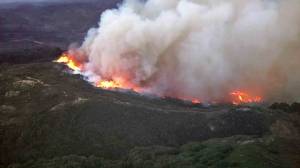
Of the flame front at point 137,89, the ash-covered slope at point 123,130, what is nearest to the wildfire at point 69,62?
the flame front at point 137,89

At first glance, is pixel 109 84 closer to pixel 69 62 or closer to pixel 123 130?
pixel 69 62

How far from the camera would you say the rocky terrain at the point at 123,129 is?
126ft

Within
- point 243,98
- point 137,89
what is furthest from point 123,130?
point 243,98

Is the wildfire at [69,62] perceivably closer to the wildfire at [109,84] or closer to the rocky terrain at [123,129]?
the rocky terrain at [123,129]

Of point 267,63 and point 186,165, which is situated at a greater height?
point 267,63

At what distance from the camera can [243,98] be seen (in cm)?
6450

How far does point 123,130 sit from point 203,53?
23.5m

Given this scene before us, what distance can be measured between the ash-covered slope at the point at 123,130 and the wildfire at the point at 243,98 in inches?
255

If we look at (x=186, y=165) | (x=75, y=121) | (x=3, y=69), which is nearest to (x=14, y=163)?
(x=75, y=121)

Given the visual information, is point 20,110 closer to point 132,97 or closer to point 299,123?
point 132,97

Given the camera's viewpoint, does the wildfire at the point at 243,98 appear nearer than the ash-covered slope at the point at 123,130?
No

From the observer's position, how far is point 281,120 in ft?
166

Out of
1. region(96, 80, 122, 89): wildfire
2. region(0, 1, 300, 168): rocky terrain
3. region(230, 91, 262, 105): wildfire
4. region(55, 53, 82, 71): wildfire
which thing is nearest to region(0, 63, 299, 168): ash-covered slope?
region(0, 1, 300, 168): rocky terrain

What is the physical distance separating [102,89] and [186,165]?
78.8ft
